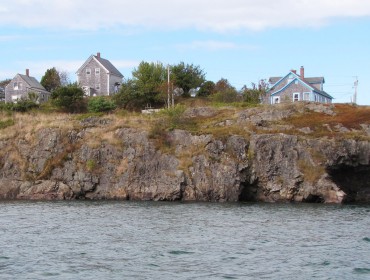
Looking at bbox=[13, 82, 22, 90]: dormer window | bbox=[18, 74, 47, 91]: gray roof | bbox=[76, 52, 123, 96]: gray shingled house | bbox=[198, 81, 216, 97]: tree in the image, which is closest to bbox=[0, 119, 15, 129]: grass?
bbox=[198, 81, 216, 97]: tree

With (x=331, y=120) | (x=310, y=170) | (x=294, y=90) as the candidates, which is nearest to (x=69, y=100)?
(x=294, y=90)

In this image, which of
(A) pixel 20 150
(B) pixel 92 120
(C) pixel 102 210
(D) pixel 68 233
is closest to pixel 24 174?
(A) pixel 20 150


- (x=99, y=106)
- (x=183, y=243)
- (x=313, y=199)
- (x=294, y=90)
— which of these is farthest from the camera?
(x=294, y=90)

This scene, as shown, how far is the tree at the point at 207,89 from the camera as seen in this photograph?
106438mm

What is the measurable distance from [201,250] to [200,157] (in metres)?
30.7

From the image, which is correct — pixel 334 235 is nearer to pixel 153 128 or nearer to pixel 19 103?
pixel 153 128

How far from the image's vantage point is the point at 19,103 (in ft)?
305

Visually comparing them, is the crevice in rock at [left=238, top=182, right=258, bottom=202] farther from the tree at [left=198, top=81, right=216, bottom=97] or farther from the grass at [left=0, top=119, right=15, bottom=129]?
the tree at [left=198, top=81, right=216, bottom=97]

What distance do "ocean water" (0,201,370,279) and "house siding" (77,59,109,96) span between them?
2757 inches

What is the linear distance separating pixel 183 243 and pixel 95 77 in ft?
292

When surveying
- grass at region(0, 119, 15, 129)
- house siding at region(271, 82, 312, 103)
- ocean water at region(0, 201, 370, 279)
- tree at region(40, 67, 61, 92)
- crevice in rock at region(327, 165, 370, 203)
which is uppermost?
tree at region(40, 67, 61, 92)

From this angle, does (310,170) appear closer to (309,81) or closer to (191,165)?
(191,165)

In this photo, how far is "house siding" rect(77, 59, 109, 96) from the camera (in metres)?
116

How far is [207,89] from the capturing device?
107 m
